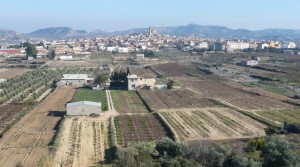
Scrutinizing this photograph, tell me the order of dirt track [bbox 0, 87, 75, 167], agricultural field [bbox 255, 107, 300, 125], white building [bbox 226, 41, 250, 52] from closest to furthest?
dirt track [bbox 0, 87, 75, 167] → agricultural field [bbox 255, 107, 300, 125] → white building [bbox 226, 41, 250, 52]

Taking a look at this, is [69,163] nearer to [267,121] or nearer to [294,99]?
[267,121]

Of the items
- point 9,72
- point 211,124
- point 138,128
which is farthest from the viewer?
point 9,72

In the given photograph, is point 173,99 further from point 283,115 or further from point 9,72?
point 9,72

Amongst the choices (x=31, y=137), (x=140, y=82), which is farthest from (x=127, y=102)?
(x=31, y=137)

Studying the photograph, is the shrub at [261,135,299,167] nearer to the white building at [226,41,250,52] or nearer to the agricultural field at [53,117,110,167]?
the agricultural field at [53,117,110,167]

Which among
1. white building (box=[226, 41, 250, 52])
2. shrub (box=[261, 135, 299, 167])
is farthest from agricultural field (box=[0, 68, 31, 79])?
white building (box=[226, 41, 250, 52])

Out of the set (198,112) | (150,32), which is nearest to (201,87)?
(198,112)
